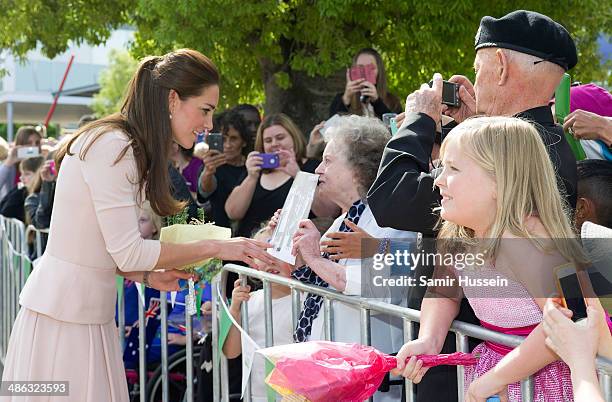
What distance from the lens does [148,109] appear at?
357 cm

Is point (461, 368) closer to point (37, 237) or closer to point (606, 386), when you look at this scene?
point (606, 386)

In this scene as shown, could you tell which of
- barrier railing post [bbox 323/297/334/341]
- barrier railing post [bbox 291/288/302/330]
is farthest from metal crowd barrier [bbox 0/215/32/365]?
barrier railing post [bbox 323/297/334/341]

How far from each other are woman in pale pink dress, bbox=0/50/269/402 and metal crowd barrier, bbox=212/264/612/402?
0.26 meters

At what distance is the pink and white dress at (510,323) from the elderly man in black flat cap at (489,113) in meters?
0.27

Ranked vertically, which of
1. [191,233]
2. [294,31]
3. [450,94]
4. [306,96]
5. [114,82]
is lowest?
[191,233]

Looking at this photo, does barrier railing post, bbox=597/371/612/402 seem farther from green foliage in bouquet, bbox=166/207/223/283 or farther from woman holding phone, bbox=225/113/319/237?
woman holding phone, bbox=225/113/319/237

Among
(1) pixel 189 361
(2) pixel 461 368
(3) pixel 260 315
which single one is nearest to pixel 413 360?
Answer: (2) pixel 461 368

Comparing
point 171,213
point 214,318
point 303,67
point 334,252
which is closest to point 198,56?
point 171,213

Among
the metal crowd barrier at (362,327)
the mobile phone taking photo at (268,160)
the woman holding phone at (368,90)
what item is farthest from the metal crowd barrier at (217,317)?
the woman holding phone at (368,90)

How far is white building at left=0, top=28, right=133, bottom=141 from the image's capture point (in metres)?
52.6

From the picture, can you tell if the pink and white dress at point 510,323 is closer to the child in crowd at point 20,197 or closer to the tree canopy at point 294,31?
the tree canopy at point 294,31

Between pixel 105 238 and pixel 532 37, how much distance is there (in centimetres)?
177

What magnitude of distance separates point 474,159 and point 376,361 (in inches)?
24.6

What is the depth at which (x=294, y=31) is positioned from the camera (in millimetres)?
8031
